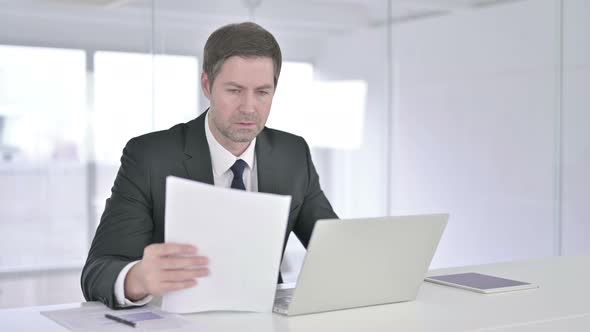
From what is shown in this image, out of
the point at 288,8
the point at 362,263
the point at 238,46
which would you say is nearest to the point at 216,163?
the point at 238,46

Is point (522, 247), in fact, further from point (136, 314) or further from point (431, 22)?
point (136, 314)

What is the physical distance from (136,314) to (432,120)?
3.52m

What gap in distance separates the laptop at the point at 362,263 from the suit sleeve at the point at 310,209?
0.65m

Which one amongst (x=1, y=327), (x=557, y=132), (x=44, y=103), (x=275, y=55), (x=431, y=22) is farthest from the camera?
(x=557, y=132)

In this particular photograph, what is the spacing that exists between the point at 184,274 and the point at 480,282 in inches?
39.3

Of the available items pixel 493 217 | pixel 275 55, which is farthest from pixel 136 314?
pixel 493 217

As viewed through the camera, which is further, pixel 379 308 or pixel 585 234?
pixel 585 234

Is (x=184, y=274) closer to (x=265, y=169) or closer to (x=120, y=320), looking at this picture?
(x=120, y=320)

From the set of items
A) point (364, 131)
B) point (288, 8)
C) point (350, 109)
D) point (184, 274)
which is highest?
point (288, 8)

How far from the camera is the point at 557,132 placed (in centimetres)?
548

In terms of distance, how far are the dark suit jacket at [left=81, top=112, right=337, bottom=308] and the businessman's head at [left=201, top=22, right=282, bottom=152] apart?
0.17 m

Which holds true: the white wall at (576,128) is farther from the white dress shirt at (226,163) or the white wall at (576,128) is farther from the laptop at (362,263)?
Result: the laptop at (362,263)

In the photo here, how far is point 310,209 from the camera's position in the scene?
8.98ft

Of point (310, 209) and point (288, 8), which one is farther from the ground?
point (288, 8)
